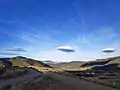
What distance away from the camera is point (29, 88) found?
35562mm

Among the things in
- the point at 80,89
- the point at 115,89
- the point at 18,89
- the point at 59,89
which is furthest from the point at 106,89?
the point at 18,89

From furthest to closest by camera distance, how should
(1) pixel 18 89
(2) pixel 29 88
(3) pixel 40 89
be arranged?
(1) pixel 18 89, (2) pixel 29 88, (3) pixel 40 89

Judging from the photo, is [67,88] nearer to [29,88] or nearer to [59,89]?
[59,89]

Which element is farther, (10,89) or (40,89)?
(10,89)

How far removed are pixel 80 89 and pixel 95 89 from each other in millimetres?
2372

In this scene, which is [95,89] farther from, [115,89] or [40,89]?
[40,89]

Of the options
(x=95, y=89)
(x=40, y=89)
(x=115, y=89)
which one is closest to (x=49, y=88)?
(x=40, y=89)

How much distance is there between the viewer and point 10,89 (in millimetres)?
39656

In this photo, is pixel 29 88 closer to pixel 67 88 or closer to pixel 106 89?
pixel 67 88

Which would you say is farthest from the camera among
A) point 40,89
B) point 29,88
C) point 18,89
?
point 18,89

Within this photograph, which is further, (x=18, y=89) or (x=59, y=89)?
(x=18, y=89)

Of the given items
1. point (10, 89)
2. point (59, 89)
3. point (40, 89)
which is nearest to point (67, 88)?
point (59, 89)

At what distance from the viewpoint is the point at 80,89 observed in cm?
3416

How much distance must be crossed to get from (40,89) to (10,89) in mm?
8461
